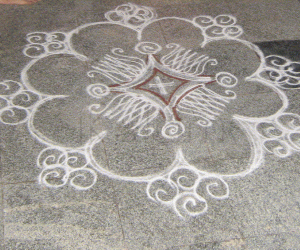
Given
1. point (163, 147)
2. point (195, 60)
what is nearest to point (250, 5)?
point (195, 60)

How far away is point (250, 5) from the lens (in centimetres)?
264

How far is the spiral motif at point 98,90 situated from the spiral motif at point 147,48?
35 cm

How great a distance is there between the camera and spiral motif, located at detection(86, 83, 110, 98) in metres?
2.01

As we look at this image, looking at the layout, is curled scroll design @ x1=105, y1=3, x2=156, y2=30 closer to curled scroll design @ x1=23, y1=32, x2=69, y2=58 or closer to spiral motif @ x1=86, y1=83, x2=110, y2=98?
curled scroll design @ x1=23, y1=32, x2=69, y2=58

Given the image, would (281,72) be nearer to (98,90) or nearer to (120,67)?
(120,67)

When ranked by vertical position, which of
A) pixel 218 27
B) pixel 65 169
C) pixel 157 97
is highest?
pixel 218 27

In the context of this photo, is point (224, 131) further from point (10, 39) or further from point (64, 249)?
point (10, 39)

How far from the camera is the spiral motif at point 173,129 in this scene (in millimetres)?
1844

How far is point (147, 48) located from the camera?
2271 millimetres

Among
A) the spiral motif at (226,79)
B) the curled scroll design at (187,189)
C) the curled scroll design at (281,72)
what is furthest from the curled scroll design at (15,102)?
the curled scroll design at (281,72)

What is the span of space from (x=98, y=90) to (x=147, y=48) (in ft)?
1.42

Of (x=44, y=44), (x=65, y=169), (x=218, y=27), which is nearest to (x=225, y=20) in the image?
(x=218, y=27)

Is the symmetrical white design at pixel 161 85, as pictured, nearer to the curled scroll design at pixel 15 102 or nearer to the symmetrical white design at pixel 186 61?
the symmetrical white design at pixel 186 61

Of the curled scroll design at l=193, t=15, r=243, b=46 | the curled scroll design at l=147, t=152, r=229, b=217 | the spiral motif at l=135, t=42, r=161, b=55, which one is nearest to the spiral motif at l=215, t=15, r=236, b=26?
the curled scroll design at l=193, t=15, r=243, b=46
